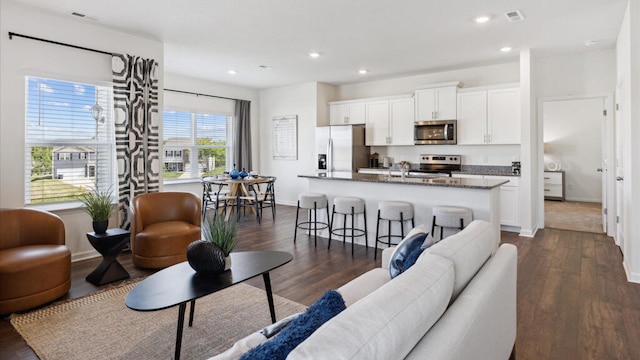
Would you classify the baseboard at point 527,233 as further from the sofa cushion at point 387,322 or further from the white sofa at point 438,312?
the sofa cushion at point 387,322

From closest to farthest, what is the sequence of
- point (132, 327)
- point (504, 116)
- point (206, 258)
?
1. point (206, 258)
2. point (132, 327)
3. point (504, 116)

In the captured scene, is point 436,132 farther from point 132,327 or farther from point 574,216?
point 132,327

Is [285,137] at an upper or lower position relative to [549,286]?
upper

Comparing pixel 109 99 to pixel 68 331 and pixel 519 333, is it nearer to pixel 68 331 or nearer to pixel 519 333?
pixel 68 331

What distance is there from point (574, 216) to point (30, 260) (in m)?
8.11

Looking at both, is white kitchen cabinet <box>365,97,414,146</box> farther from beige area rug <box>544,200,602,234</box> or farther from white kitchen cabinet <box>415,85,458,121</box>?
beige area rug <box>544,200,602,234</box>

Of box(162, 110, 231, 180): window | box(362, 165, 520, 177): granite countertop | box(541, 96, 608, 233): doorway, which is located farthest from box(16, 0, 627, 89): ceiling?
box(541, 96, 608, 233): doorway

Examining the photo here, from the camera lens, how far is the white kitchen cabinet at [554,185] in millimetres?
8758

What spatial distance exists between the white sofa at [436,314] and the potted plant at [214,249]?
873 millimetres

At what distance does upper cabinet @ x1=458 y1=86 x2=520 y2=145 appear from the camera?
5.72 meters

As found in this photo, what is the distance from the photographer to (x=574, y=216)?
6.86m

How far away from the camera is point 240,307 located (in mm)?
2896

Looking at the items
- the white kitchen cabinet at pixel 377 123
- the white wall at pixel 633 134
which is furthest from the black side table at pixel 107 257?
the white kitchen cabinet at pixel 377 123

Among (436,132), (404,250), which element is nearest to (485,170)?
(436,132)
